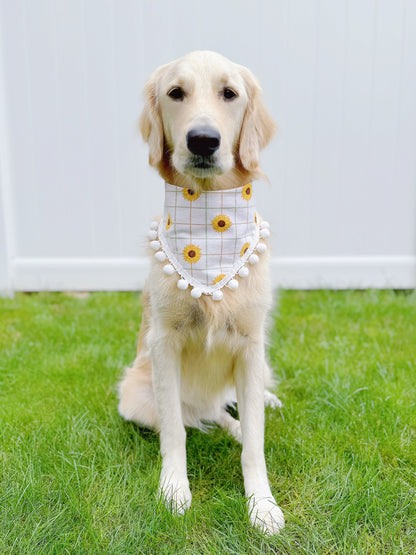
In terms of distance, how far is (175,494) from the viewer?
5.57 feet

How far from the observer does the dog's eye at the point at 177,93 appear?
5.41 feet

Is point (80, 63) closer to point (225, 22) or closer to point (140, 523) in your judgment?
point (225, 22)

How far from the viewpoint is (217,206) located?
172cm

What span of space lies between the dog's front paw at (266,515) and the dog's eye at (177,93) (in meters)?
1.36

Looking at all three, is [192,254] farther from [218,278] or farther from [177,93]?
[177,93]

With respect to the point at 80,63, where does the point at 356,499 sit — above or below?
below

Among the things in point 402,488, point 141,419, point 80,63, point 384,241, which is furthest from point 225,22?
point 402,488

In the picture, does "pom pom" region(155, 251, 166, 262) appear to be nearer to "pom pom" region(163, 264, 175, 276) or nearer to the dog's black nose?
"pom pom" region(163, 264, 175, 276)

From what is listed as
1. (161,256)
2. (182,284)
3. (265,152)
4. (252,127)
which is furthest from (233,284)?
(265,152)

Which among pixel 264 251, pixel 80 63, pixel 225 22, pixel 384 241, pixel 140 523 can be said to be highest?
pixel 225 22

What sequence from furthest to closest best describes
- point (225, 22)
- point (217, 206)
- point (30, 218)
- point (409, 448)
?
point (30, 218)
point (225, 22)
point (409, 448)
point (217, 206)

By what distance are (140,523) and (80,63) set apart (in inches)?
127

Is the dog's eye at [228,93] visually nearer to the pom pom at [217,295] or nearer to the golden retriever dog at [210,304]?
the golden retriever dog at [210,304]

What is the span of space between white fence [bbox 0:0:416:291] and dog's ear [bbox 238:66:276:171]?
207 cm
